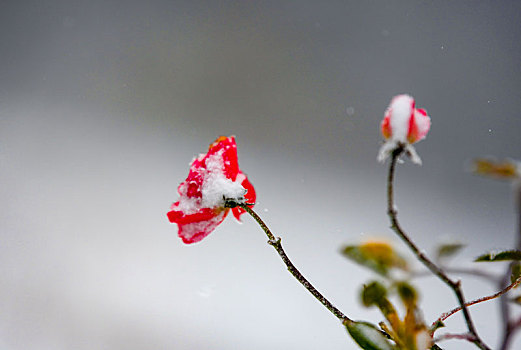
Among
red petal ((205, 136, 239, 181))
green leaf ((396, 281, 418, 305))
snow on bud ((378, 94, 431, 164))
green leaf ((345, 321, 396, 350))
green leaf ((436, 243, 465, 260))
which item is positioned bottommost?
green leaf ((345, 321, 396, 350))

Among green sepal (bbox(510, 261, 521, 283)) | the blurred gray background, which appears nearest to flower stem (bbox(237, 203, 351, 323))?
green sepal (bbox(510, 261, 521, 283))

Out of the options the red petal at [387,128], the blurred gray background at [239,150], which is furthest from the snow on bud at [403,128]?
the blurred gray background at [239,150]

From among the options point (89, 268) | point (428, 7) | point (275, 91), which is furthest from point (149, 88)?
point (428, 7)

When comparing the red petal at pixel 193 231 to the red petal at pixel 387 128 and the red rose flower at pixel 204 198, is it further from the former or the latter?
the red petal at pixel 387 128

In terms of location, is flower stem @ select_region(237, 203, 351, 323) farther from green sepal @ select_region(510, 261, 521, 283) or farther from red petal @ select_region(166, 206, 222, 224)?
green sepal @ select_region(510, 261, 521, 283)

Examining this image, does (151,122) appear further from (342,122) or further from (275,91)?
(342,122)
